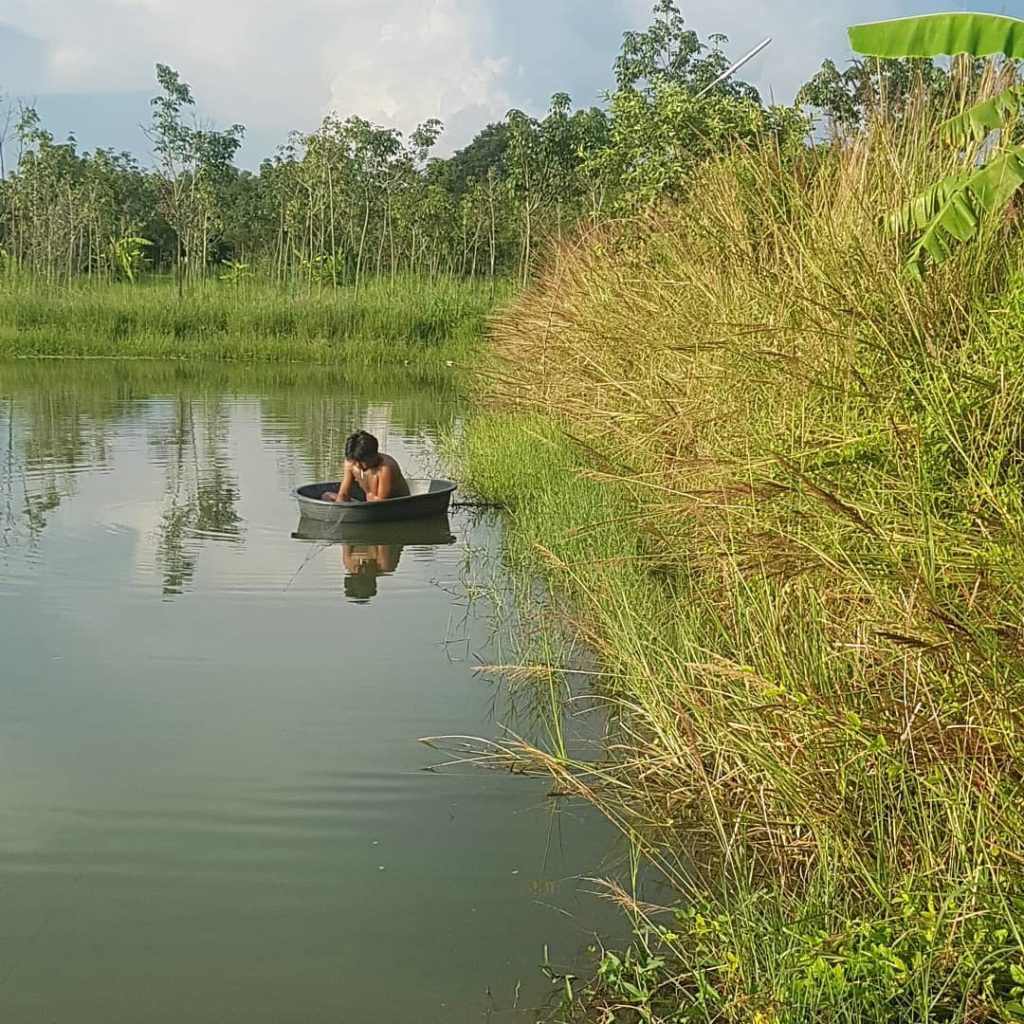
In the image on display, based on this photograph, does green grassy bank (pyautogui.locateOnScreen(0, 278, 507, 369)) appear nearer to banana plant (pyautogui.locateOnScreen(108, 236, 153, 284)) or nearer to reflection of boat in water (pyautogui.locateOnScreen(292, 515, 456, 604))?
banana plant (pyautogui.locateOnScreen(108, 236, 153, 284))

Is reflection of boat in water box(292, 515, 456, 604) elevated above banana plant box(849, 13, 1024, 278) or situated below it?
below

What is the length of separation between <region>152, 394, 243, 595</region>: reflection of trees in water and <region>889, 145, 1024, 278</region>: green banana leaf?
4.26 m

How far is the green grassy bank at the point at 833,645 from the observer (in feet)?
8.64

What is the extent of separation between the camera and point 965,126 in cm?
466

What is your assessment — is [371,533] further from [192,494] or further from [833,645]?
[833,645]

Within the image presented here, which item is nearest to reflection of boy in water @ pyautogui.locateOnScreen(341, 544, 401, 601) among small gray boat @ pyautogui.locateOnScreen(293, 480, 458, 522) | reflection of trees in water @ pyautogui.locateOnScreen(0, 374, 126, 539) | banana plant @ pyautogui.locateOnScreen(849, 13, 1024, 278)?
small gray boat @ pyautogui.locateOnScreen(293, 480, 458, 522)

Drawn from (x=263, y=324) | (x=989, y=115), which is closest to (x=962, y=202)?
(x=989, y=115)

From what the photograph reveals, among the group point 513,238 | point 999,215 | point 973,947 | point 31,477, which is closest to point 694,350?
point 999,215

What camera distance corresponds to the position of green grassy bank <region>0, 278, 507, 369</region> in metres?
22.6

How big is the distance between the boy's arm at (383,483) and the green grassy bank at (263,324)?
1371cm

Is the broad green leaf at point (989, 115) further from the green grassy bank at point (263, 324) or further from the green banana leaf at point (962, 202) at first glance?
the green grassy bank at point (263, 324)

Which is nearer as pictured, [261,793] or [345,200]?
[261,793]

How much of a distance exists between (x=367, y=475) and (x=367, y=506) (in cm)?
42

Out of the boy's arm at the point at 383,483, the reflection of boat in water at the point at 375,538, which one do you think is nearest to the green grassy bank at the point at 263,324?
the reflection of boat in water at the point at 375,538
